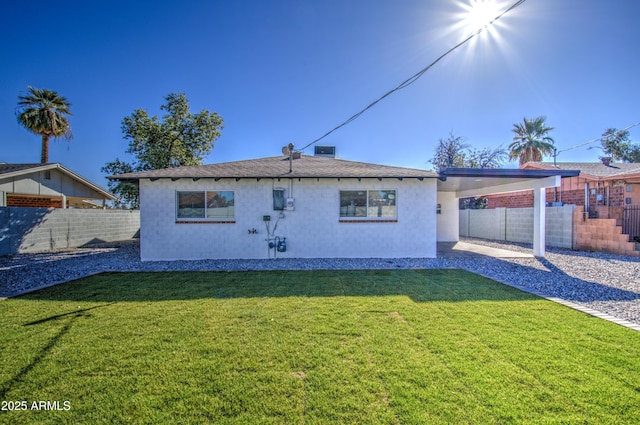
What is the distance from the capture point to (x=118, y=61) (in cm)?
1152

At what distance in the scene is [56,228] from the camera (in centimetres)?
1264

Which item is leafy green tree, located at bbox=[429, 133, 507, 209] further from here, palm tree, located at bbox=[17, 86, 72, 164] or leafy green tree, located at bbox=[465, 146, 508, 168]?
palm tree, located at bbox=[17, 86, 72, 164]

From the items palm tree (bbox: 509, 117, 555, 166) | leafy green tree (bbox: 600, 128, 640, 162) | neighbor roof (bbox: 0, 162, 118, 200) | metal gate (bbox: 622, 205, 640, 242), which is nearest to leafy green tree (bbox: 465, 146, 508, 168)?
palm tree (bbox: 509, 117, 555, 166)

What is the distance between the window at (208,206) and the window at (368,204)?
3.79 meters

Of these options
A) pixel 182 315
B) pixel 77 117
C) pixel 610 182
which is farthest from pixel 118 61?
pixel 610 182

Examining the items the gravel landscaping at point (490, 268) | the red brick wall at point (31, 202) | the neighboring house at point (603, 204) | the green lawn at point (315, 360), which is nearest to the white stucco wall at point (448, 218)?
the gravel landscaping at point (490, 268)

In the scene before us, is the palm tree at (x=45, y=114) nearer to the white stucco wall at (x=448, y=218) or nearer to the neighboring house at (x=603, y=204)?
the white stucco wall at (x=448, y=218)

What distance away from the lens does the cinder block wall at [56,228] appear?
10.9 m

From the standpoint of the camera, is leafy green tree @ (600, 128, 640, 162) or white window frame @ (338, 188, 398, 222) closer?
white window frame @ (338, 188, 398, 222)

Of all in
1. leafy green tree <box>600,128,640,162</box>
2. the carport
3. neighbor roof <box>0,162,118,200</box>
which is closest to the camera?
the carport

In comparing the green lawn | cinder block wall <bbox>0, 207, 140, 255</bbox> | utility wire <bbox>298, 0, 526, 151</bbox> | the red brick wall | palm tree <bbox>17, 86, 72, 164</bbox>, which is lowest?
the green lawn

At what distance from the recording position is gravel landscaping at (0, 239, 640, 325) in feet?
18.3

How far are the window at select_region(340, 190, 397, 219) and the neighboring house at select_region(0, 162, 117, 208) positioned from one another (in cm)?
1566

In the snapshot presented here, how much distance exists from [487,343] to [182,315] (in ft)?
13.9
